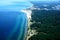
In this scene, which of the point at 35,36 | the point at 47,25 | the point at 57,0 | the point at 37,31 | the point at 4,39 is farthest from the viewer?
the point at 57,0

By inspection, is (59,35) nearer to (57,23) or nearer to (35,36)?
(35,36)

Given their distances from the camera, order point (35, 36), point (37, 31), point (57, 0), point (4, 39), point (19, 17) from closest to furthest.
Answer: point (4, 39), point (35, 36), point (37, 31), point (19, 17), point (57, 0)

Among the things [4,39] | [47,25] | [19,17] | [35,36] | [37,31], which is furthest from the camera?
[19,17]

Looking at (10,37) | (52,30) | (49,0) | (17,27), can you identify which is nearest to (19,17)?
(17,27)

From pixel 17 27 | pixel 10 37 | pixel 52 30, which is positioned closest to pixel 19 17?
pixel 17 27

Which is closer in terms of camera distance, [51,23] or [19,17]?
[51,23]

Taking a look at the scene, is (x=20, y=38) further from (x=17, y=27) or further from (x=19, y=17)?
(x=19, y=17)

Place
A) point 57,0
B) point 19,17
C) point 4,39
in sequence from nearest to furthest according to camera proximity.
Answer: point 4,39 → point 19,17 → point 57,0

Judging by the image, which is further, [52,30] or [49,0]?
[49,0]
